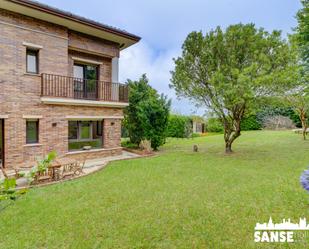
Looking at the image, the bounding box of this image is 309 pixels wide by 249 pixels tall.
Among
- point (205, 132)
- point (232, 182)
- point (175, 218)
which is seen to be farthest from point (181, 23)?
point (205, 132)

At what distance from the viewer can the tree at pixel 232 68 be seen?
12055 mm

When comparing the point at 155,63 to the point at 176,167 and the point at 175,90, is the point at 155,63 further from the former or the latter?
the point at 176,167

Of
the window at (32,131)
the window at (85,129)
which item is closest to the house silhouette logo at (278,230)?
the window at (32,131)

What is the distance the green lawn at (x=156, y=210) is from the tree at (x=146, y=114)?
670cm

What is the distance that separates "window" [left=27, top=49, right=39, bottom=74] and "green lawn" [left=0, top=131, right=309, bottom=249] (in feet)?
21.0

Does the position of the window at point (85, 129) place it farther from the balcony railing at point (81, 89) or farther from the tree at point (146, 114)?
the tree at point (146, 114)

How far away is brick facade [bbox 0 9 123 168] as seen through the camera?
10398 mm

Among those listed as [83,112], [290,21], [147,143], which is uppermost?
[290,21]

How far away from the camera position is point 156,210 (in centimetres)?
591

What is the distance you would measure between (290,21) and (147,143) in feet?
59.0

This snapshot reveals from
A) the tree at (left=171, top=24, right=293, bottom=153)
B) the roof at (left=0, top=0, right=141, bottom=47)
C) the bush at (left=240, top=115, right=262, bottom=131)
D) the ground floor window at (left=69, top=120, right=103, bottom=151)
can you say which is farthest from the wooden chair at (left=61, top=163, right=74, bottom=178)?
the bush at (left=240, top=115, right=262, bottom=131)

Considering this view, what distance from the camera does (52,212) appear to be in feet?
19.2

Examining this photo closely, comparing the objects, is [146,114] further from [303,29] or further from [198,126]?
[198,126]

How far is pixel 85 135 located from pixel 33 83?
4214 millimetres
